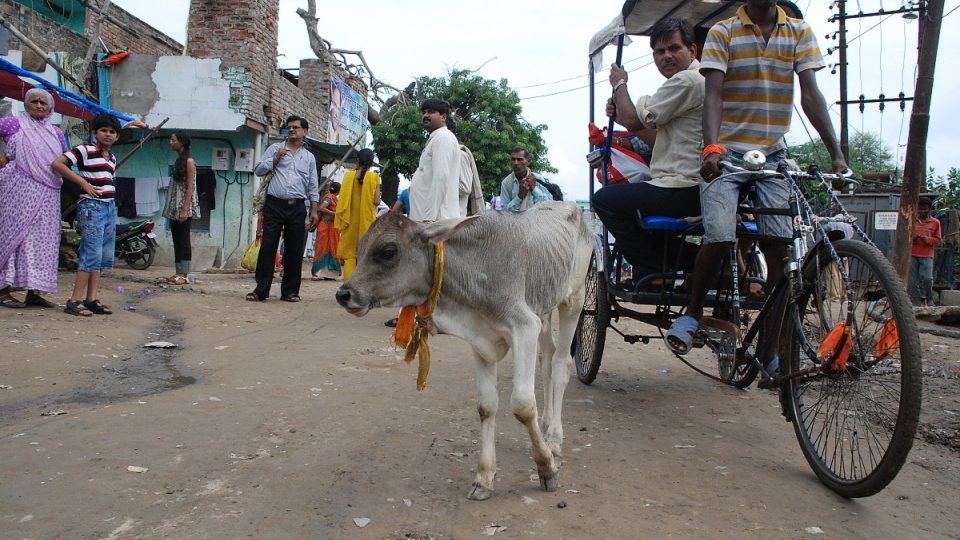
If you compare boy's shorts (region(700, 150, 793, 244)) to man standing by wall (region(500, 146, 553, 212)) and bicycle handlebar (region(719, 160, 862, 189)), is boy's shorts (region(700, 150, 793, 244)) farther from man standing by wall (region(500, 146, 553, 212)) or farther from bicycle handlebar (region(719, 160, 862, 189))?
man standing by wall (region(500, 146, 553, 212))

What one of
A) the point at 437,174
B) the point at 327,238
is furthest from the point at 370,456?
the point at 327,238

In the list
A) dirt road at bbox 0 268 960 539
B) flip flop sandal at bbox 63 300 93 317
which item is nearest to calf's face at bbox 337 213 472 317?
dirt road at bbox 0 268 960 539

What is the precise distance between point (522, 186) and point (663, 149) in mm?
4053

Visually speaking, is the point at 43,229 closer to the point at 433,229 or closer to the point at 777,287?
the point at 433,229

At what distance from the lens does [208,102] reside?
50.8 ft

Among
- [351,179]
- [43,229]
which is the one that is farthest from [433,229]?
[351,179]

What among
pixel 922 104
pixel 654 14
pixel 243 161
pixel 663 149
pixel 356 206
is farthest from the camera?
pixel 243 161

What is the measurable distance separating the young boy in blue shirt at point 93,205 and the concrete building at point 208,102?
8624mm

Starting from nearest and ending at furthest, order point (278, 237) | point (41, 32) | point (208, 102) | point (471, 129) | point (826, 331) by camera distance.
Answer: point (826, 331)
point (278, 237)
point (41, 32)
point (208, 102)
point (471, 129)

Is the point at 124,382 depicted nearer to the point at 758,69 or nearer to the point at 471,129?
the point at 758,69

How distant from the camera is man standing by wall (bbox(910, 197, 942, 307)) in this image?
537 inches

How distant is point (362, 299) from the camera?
3072 millimetres

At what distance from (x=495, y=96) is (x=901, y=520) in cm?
2371

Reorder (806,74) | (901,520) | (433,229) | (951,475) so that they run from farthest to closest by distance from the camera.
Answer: (806,74) → (951,475) → (433,229) → (901,520)
